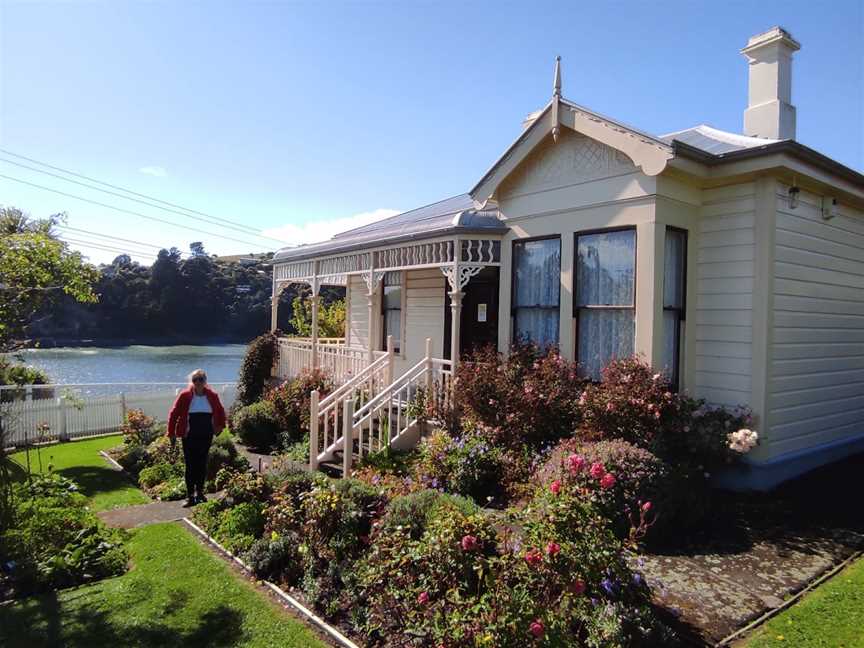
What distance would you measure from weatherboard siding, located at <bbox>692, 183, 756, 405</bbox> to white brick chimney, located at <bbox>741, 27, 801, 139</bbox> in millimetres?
2201

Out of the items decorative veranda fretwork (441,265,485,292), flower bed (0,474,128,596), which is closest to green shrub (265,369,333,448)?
decorative veranda fretwork (441,265,485,292)

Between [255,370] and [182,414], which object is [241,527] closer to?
[182,414]

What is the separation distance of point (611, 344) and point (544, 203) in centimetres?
244

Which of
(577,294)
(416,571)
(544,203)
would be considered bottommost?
(416,571)

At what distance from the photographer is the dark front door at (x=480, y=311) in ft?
33.9

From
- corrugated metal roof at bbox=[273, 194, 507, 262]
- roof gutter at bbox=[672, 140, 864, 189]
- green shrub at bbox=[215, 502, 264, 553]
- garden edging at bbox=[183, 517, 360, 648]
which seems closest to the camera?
garden edging at bbox=[183, 517, 360, 648]

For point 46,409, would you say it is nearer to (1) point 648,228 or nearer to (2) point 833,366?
(1) point 648,228

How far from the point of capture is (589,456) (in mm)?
5219

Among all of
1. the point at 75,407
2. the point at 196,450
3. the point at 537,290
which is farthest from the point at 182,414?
the point at 75,407

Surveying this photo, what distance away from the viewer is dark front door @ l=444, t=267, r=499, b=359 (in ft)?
33.9

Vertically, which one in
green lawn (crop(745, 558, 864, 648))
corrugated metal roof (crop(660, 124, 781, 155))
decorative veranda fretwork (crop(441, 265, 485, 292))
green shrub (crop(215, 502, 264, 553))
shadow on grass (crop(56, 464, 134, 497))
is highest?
corrugated metal roof (crop(660, 124, 781, 155))

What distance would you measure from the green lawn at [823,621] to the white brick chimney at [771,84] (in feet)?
22.1

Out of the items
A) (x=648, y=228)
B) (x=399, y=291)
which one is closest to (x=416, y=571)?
(x=648, y=228)

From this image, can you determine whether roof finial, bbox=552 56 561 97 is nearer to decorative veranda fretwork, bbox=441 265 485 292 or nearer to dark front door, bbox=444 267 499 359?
decorative veranda fretwork, bbox=441 265 485 292
